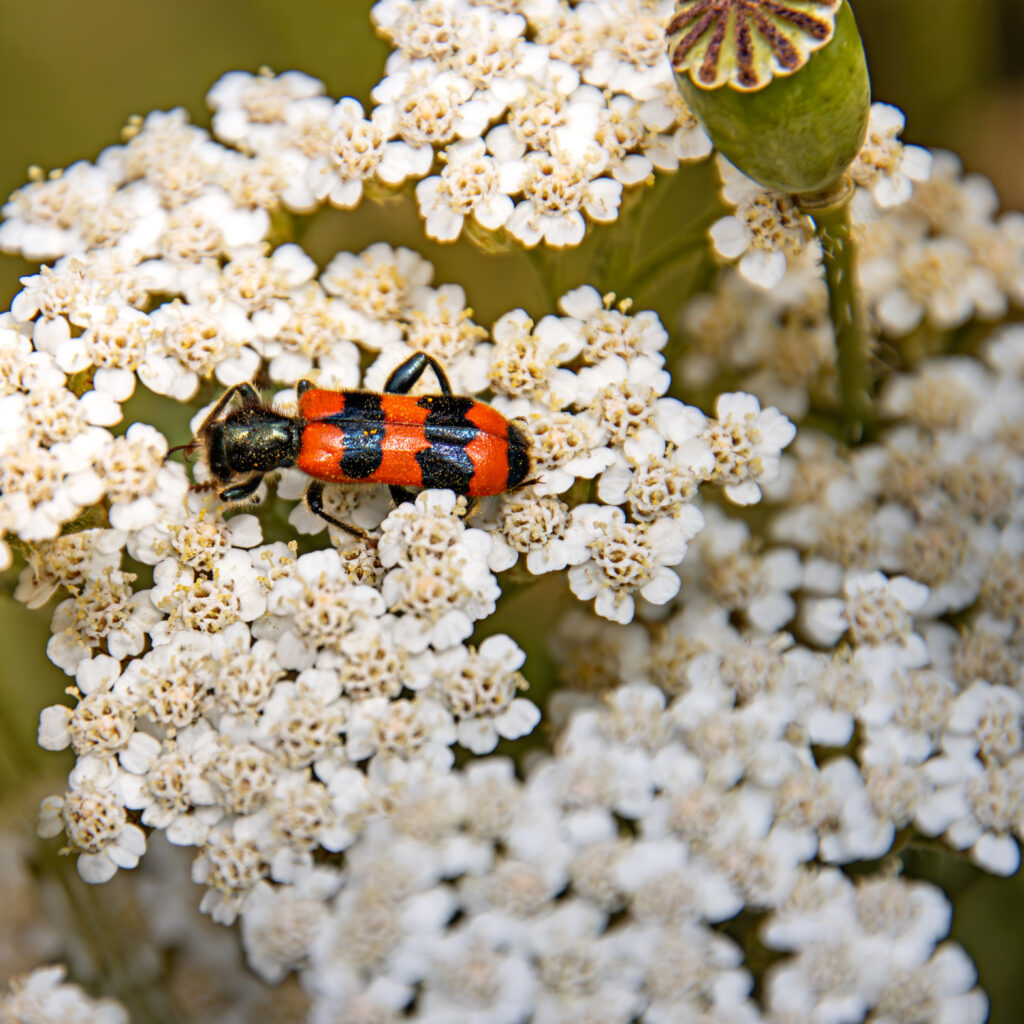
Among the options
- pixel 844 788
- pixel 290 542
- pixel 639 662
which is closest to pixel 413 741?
pixel 290 542

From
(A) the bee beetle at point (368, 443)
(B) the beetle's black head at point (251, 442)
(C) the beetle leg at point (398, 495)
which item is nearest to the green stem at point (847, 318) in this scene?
(A) the bee beetle at point (368, 443)

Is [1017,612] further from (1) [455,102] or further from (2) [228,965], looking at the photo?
(2) [228,965]

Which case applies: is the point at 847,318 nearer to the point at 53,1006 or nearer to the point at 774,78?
the point at 774,78

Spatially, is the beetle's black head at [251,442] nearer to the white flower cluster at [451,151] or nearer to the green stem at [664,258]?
the white flower cluster at [451,151]

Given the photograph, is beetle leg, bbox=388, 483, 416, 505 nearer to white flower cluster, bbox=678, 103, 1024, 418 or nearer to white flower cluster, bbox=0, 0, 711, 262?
white flower cluster, bbox=0, 0, 711, 262

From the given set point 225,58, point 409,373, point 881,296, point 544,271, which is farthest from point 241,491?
point 881,296

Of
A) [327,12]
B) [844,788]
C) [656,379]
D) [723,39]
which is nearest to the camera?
[723,39]

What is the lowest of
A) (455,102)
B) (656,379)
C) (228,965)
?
(228,965)
